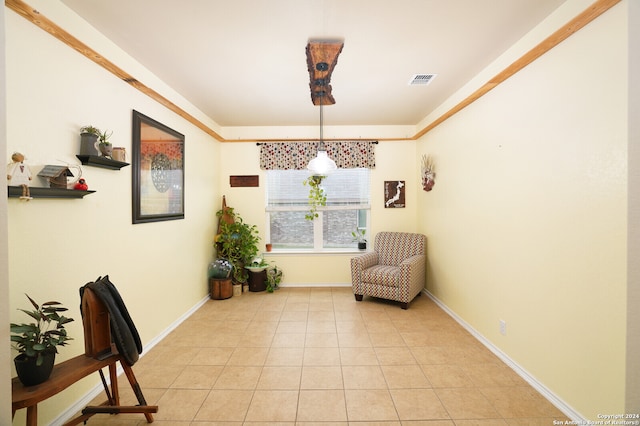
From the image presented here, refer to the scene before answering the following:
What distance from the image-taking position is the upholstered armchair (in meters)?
3.59

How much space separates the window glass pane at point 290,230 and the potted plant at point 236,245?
403 mm

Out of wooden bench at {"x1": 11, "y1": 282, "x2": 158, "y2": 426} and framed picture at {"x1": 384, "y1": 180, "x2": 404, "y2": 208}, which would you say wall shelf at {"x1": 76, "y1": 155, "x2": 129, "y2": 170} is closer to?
wooden bench at {"x1": 11, "y1": 282, "x2": 158, "y2": 426}

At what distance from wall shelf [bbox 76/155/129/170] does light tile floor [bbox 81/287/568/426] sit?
5.48ft

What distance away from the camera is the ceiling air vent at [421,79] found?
2.83 metres

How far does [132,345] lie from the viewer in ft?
5.34

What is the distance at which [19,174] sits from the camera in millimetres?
1489

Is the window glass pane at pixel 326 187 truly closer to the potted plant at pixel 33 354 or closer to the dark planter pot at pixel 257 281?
the dark planter pot at pixel 257 281

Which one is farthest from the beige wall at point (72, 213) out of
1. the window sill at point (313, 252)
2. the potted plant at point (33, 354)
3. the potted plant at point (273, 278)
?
the window sill at point (313, 252)

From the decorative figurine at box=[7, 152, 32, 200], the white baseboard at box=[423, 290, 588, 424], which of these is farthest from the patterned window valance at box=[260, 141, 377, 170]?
the decorative figurine at box=[7, 152, 32, 200]

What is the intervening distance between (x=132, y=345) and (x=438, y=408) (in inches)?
77.4

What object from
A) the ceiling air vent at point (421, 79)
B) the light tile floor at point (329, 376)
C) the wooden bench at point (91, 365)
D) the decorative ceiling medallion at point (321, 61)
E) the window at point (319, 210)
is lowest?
the light tile floor at point (329, 376)

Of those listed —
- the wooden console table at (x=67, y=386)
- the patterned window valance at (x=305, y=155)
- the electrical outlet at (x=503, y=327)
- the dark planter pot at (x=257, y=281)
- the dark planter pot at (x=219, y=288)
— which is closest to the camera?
the wooden console table at (x=67, y=386)

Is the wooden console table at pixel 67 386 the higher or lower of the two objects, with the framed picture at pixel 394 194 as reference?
lower

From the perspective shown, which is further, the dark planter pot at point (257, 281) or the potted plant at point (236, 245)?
the dark planter pot at point (257, 281)
